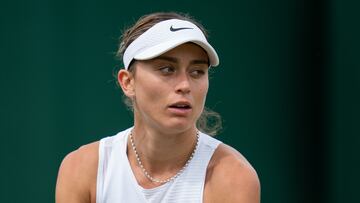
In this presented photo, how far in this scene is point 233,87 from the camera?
10.9 feet

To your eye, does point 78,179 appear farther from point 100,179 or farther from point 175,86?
point 175,86

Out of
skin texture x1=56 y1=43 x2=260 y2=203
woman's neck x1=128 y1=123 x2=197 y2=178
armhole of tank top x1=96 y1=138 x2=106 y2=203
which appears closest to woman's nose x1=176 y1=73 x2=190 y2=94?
skin texture x1=56 y1=43 x2=260 y2=203

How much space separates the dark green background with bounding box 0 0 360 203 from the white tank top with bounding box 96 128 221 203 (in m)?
0.87

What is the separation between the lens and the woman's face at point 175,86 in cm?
215

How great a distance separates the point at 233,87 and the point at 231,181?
115 cm

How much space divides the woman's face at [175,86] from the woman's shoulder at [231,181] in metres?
0.15

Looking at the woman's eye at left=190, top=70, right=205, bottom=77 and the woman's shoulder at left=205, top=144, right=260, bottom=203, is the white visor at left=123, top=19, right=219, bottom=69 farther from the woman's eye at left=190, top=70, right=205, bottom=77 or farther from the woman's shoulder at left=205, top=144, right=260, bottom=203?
the woman's shoulder at left=205, top=144, right=260, bottom=203

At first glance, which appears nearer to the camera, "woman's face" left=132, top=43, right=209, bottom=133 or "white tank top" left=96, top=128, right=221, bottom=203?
"woman's face" left=132, top=43, right=209, bottom=133

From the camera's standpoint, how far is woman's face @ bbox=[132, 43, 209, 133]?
7.05ft

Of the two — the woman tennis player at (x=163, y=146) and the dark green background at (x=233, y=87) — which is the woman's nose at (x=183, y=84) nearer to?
the woman tennis player at (x=163, y=146)

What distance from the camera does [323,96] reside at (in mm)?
3389

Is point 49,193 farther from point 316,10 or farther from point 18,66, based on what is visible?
point 316,10

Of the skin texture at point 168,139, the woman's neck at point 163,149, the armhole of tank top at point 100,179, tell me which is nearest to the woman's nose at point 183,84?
the skin texture at point 168,139

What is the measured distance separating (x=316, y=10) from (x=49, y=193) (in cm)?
137
